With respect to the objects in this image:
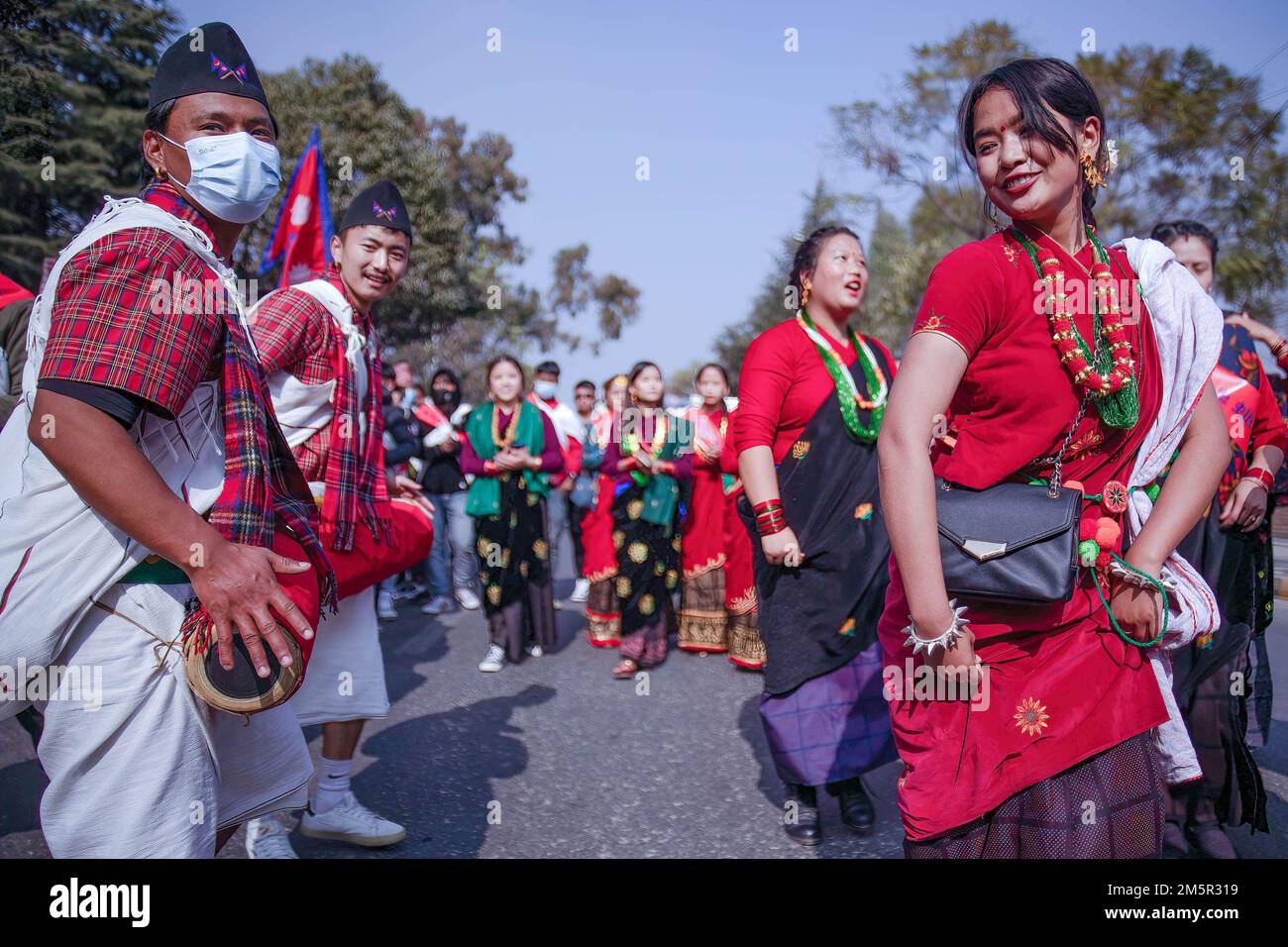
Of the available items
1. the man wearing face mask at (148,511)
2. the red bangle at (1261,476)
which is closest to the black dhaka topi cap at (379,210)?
the man wearing face mask at (148,511)

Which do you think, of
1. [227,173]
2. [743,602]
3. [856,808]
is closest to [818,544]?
[856,808]

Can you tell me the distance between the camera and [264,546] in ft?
5.67

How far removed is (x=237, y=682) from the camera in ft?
5.28

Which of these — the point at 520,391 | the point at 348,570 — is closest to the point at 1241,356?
the point at 348,570

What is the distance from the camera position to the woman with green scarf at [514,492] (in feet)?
21.7

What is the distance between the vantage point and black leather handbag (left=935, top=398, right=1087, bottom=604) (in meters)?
1.71

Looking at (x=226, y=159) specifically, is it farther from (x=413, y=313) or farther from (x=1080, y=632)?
(x=413, y=313)

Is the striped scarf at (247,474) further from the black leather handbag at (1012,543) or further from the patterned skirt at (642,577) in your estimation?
the patterned skirt at (642,577)

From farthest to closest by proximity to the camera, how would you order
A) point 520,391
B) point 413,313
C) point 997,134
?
point 413,313
point 520,391
point 997,134

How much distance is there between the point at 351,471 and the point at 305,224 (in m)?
2.45

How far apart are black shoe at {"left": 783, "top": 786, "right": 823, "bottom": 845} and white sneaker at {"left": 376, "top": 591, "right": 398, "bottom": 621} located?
4977mm

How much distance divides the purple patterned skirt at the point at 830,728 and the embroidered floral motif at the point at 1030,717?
1.70 metres

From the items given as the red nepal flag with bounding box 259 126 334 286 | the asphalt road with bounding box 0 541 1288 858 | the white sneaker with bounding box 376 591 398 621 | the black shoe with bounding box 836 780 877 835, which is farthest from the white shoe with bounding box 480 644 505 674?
the black shoe with bounding box 836 780 877 835
